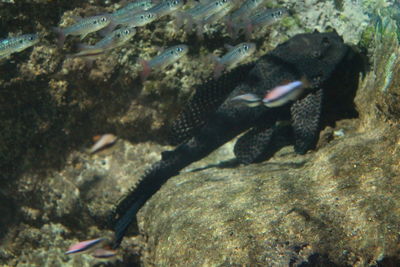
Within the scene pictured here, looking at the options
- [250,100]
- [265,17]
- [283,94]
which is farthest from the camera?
[265,17]

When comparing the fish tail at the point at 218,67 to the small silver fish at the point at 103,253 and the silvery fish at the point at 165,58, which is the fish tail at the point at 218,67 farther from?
the small silver fish at the point at 103,253

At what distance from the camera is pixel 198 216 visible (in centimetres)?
346

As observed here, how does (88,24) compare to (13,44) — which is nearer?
(13,44)

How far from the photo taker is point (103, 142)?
17.9 ft

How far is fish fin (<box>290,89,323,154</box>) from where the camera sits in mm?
4457

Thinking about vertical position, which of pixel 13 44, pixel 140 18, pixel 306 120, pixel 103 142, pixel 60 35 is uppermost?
pixel 13 44

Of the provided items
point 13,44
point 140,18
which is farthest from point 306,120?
point 13,44

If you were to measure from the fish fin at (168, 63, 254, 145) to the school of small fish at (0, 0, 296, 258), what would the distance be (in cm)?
50

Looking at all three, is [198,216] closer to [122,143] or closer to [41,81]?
[122,143]

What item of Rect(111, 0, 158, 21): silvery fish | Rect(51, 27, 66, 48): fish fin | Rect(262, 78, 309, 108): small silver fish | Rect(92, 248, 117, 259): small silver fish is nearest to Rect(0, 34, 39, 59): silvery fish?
Rect(51, 27, 66, 48): fish fin

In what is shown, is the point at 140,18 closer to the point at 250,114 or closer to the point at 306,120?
Result: the point at 250,114

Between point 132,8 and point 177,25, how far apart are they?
0.70 metres

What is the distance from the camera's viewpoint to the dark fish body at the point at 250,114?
4758mm

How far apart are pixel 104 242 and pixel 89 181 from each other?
123cm
